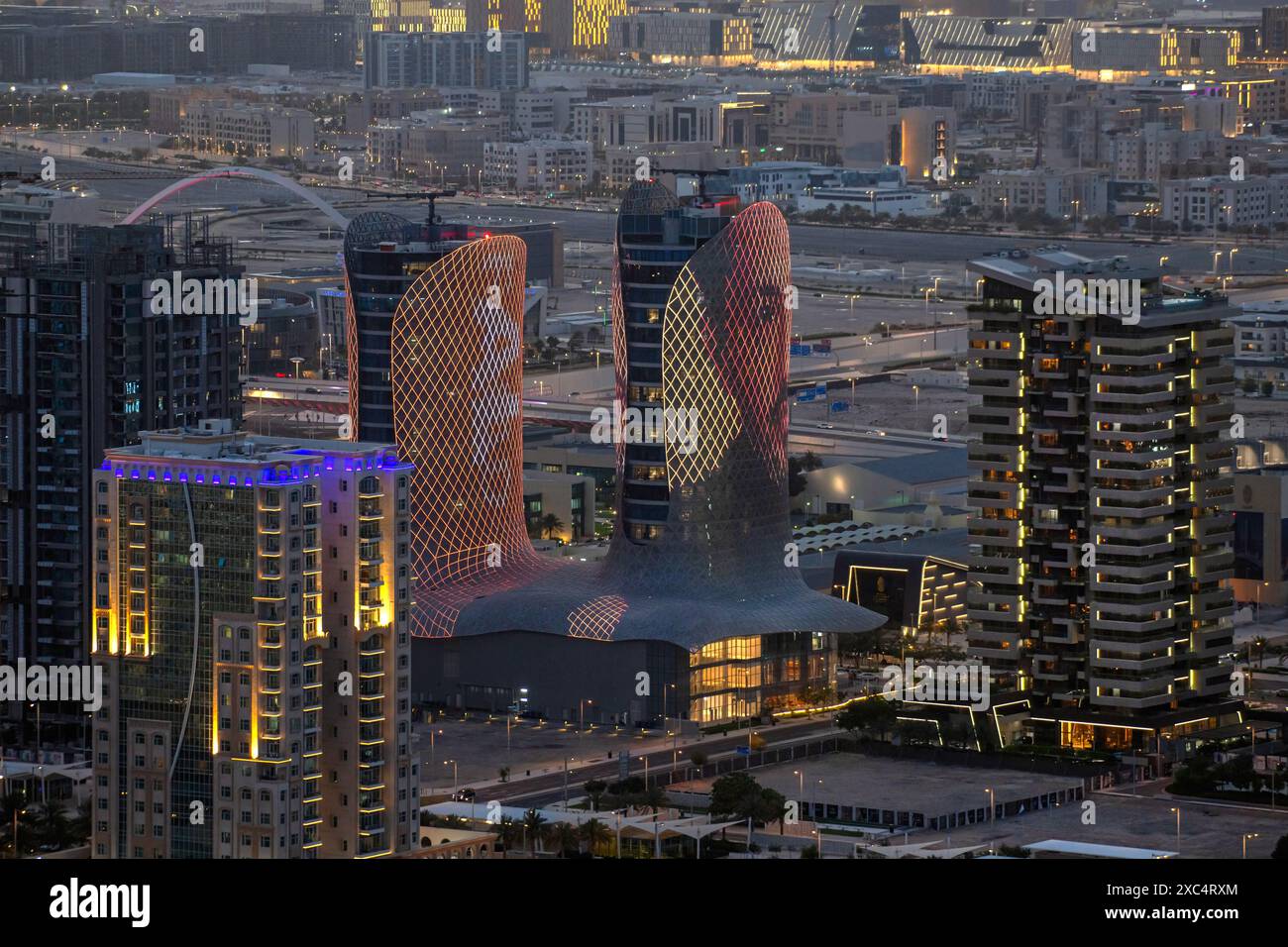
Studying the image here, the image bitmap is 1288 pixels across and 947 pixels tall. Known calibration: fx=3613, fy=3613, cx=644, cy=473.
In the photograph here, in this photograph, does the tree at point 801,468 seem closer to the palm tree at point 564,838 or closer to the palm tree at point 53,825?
the palm tree at point 564,838

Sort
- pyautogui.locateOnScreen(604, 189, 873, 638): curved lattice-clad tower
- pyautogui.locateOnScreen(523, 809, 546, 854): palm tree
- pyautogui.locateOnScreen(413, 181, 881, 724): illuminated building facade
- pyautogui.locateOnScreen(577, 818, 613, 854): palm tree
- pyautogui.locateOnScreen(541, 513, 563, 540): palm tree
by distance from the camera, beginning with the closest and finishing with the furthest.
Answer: pyautogui.locateOnScreen(523, 809, 546, 854): palm tree → pyautogui.locateOnScreen(577, 818, 613, 854): palm tree → pyautogui.locateOnScreen(413, 181, 881, 724): illuminated building facade → pyautogui.locateOnScreen(604, 189, 873, 638): curved lattice-clad tower → pyautogui.locateOnScreen(541, 513, 563, 540): palm tree

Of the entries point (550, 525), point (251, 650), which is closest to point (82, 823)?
point (251, 650)

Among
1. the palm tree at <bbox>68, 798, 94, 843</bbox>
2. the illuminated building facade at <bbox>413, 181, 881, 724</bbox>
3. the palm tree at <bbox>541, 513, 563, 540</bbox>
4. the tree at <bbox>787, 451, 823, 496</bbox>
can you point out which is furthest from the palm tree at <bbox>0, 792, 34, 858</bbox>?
the tree at <bbox>787, 451, 823, 496</bbox>

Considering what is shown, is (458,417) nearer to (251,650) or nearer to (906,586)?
(906,586)

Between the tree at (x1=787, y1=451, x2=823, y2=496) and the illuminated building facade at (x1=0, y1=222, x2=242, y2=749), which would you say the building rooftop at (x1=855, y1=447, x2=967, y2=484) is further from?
the illuminated building facade at (x1=0, y1=222, x2=242, y2=749)

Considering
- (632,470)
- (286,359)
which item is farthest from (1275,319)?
(632,470)
